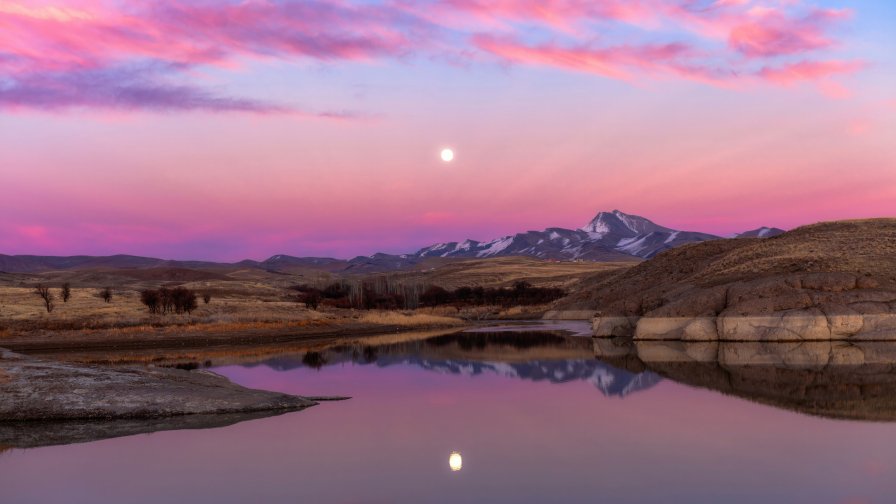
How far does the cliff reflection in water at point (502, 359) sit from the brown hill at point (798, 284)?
6774 mm

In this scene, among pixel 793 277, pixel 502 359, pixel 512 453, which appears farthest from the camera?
pixel 793 277

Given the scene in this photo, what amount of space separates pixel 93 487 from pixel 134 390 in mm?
8789

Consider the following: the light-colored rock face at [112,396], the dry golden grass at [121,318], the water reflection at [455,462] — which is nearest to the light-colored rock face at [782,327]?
the light-colored rock face at [112,396]

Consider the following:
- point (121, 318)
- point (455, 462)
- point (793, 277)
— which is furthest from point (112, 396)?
point (121, 318)

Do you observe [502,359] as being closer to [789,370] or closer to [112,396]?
[789,370]

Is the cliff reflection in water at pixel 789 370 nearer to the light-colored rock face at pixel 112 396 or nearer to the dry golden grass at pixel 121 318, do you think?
the light-colored rock face at pixel 112 396

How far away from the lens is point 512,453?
52.6ft

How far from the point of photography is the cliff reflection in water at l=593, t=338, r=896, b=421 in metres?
21.7

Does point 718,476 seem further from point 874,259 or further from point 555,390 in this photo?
point 874,259

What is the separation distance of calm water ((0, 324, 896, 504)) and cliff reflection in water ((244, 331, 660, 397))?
253 centimetres

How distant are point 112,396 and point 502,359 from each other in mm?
21535

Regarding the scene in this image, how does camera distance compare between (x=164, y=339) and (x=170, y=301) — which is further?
(x=170, y=301)

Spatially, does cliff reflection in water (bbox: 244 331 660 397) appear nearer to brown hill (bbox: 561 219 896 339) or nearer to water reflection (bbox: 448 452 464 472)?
brown hill (bbox: 561 219 896 339)

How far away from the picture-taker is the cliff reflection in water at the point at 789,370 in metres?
21.7
